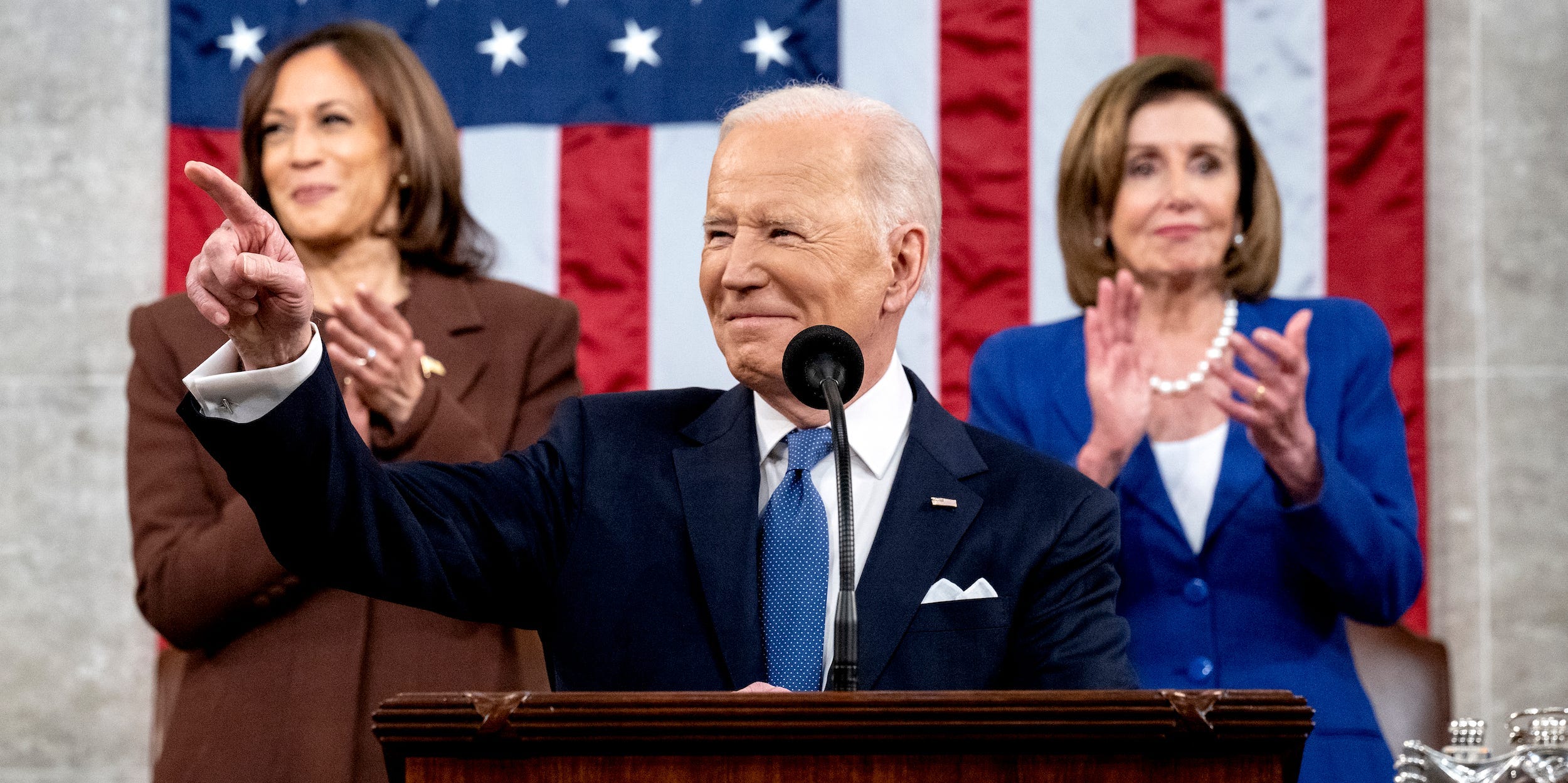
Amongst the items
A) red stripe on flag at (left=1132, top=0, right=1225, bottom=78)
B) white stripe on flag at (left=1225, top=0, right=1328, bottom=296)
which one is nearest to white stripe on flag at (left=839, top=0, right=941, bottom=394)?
red stripe on flag at (left=1132, top=0, right=1225, bottom=78)

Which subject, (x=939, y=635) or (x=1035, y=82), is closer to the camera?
(x=939, y=635)

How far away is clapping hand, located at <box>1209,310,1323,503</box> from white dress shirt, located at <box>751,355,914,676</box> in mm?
563

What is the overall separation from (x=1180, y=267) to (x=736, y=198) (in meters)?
1.04

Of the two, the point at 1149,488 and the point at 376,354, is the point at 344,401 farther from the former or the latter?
the point at 1149,488

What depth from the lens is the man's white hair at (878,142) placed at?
6.56 ft

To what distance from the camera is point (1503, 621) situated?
11.5 feet

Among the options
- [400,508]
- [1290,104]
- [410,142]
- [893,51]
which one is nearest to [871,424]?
[400,508]

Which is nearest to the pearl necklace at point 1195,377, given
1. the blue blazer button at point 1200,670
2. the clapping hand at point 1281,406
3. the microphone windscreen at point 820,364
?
the clapping hand at point 1281,406

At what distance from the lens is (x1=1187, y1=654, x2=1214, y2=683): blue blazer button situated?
2410mm

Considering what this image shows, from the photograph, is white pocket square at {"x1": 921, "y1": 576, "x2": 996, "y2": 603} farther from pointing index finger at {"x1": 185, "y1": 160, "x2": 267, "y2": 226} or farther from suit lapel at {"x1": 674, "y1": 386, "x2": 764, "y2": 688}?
pointing index finger at {"x1": 185, "y1": 160, "x2": 267, "y2": 226}

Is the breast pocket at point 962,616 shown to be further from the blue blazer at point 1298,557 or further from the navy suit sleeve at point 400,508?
the blue blazer at point 1298,557

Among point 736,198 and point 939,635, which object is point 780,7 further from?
point 939,635

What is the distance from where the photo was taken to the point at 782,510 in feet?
6.22

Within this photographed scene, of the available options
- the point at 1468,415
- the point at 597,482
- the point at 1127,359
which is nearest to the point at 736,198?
the point at 597,482
